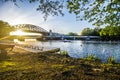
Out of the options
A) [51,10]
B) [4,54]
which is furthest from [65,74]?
[4,54]

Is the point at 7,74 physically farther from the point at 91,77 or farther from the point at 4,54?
the point at 4,54

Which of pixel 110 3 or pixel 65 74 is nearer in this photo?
pixel 65 74

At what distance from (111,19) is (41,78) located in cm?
674

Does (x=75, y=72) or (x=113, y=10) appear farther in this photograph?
(x=113, y=10)

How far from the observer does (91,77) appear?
10.8 metres

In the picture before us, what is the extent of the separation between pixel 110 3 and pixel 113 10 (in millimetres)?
472

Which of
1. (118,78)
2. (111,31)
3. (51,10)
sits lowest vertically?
(118,78)

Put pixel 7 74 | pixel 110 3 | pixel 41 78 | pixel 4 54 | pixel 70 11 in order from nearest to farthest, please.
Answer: pixel 41 78, pixel 7 74, pixel 110 3, pixel 70 11, pixel 4 54

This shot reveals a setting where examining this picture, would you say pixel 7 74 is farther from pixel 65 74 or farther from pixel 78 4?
pixel 78 4

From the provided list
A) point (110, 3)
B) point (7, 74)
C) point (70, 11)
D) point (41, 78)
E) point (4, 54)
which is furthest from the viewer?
point (4, 54)

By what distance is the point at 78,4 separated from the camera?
1481 cm

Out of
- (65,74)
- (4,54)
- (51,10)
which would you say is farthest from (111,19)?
(4,54)

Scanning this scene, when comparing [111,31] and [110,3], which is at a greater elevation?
[110,3]

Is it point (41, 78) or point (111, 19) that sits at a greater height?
point (111, 19)
